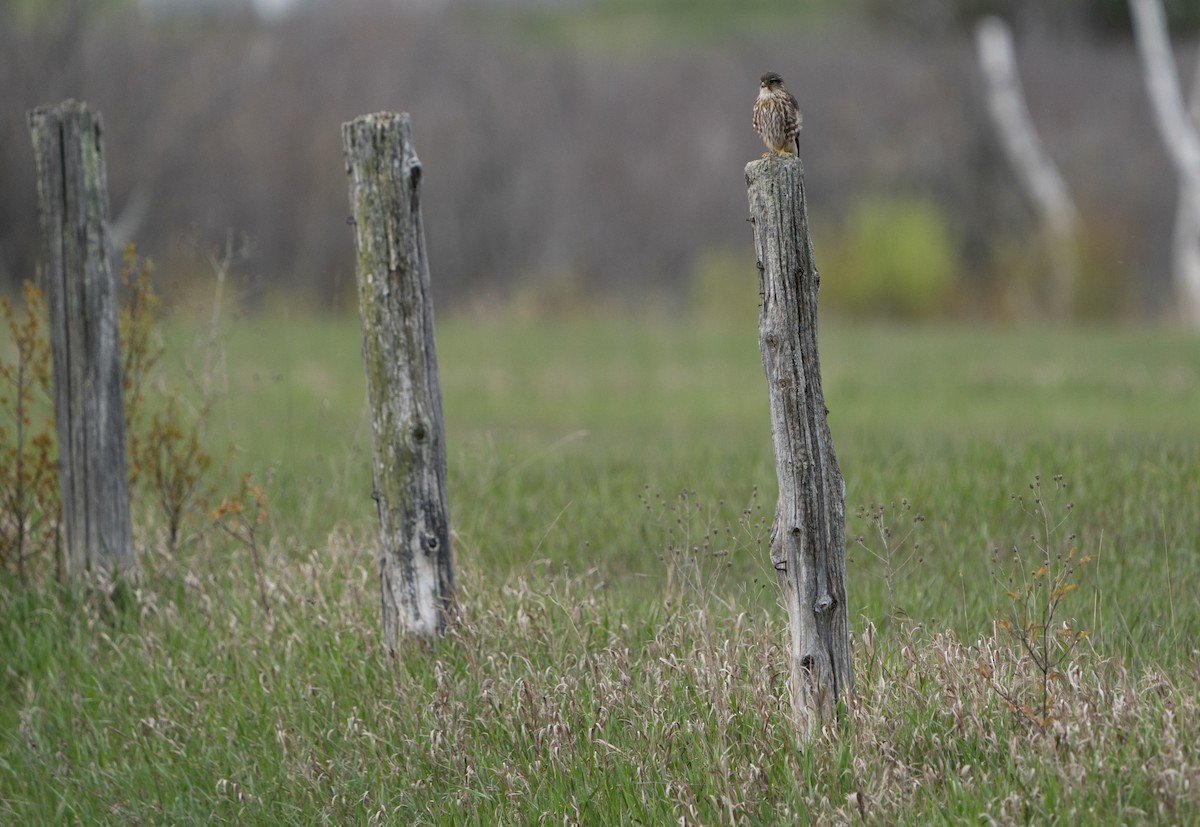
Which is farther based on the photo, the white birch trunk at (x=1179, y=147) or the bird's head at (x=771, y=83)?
the white birch trunk at (x=1179, y=147)

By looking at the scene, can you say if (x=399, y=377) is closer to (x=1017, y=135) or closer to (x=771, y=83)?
(x=771, y=83)

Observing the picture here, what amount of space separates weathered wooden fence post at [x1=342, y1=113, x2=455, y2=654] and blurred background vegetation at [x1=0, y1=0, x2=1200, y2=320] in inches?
605

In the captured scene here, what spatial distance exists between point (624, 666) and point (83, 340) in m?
3.09

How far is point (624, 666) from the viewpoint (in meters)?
4.38

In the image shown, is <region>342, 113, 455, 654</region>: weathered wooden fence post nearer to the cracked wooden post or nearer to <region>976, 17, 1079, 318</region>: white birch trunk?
the cracked wooden post

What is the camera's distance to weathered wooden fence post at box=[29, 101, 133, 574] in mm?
5961

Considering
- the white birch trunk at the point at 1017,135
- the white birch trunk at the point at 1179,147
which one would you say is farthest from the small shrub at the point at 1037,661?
the white birch trunk at the point at 1017,135

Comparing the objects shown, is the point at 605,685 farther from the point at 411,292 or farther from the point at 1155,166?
the point at 1155,166

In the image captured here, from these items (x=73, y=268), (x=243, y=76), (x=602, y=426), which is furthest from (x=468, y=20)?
(x=73, y=268)

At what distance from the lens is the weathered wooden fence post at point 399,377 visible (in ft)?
16.5

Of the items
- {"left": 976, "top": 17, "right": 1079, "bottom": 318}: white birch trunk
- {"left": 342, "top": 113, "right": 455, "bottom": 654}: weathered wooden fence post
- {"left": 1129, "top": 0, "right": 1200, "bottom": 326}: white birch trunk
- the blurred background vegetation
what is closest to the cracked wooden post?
{"left": 342, "top": 113, "right": 455, "bottom": 654}: weathered wooden fence post

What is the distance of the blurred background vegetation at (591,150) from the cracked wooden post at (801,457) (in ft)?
54.9

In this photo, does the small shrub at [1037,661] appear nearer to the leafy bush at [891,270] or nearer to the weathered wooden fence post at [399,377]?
the weathered wooden fence post at [399,377]

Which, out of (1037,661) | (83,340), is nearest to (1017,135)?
(83,340)
